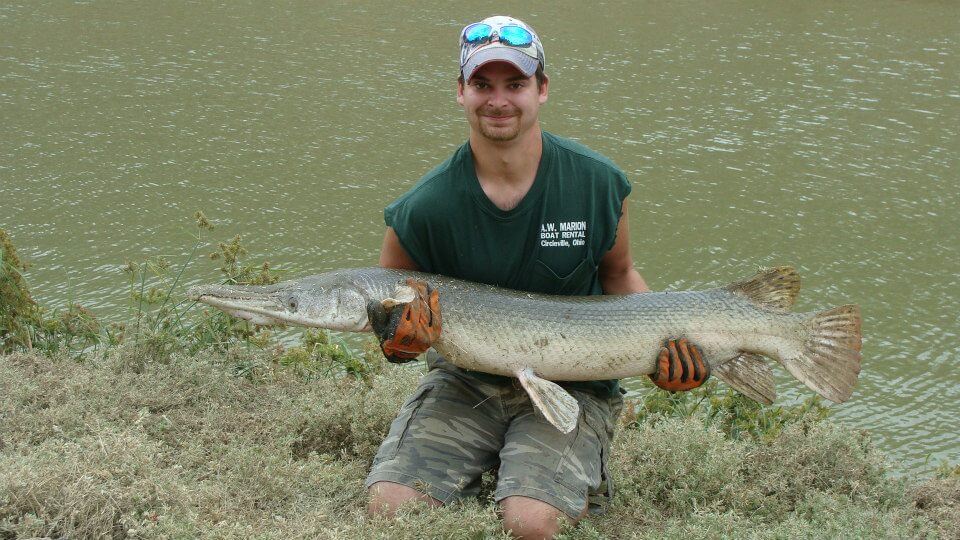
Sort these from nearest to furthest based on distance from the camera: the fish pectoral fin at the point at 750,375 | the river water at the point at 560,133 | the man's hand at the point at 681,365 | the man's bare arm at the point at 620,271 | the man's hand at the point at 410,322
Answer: the man's hand at the point at 410,322 → the man's hand at the point at 681,365 → the fish pectoral fin at the point at 750,375 → the man's bare arm at the point at 620,271 → the river water at the point at 560,133

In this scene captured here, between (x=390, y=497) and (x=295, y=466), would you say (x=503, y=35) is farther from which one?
(x=295, y=466)

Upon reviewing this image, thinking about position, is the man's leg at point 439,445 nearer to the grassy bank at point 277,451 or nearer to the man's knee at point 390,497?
the man's knee at point 390,497

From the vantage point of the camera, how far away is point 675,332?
384 cm

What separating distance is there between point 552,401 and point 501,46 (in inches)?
54.9

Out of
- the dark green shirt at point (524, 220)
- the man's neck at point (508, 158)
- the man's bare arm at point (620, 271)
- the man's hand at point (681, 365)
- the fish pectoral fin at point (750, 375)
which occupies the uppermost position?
the man's neck at point (508, 158)

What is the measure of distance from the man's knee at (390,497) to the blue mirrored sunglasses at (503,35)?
178 centimetres

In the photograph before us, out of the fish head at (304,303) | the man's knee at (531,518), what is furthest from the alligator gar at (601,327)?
the man's knee at (531,518)

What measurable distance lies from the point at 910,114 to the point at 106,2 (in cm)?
1261

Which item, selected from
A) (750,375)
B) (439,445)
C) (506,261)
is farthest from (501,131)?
(750,375)

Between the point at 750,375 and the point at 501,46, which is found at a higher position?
the point at 501,46

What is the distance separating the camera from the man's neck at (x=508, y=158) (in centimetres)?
376

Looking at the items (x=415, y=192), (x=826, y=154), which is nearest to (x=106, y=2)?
(x=826, y=154)

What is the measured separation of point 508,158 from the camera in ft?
12.3

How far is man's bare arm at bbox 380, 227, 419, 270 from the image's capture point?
3.96m
